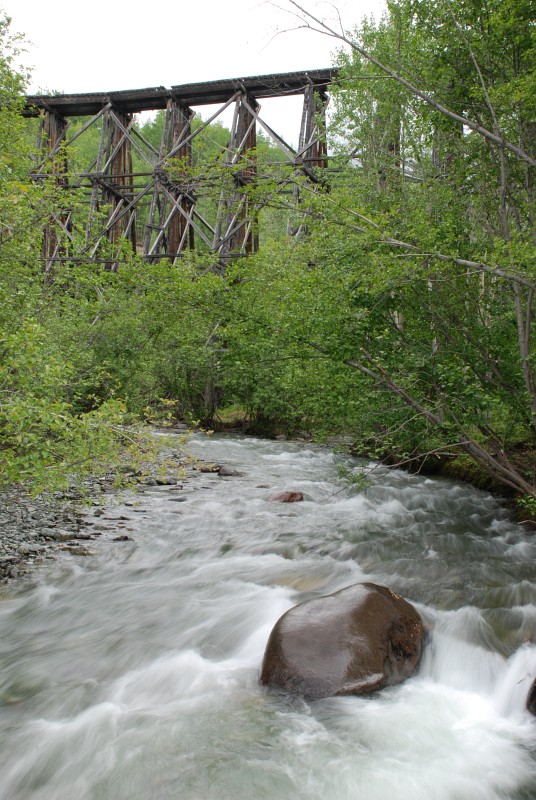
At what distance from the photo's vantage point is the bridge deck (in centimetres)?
2184

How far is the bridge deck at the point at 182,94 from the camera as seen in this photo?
21.8 meters

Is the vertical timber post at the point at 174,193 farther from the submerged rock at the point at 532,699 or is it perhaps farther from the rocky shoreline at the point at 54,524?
the submerged rock at the point at 532,699

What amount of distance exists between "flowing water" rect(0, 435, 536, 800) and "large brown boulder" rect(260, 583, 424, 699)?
0.34 ft

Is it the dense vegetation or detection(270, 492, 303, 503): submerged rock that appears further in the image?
detection(270, 492, 303, 503): submerged rock

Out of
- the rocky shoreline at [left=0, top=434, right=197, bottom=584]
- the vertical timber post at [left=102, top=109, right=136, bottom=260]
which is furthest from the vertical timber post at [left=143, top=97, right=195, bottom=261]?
the rocky shoreline at [left=0, top=434, right=197, bottom=584]

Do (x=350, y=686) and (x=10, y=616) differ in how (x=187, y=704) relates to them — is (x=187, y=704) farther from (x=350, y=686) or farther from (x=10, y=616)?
(x=10, y=616)

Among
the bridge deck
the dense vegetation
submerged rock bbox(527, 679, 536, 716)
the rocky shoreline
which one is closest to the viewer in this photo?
submerged rock bbox(527, 679, 536, 716)

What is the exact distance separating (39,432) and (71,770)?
3.31m

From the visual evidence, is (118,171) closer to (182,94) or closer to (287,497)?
(182,94)

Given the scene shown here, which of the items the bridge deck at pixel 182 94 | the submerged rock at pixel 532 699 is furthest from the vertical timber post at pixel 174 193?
the submerged rock at pixel 532 699

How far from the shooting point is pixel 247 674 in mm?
4402

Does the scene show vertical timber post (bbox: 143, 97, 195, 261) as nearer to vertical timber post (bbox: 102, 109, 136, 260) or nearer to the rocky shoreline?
vertical timber post (bbox: 102, 109, 136, 260)

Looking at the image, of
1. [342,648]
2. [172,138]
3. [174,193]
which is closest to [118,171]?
[172,138]

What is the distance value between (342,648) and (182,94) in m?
23.4
